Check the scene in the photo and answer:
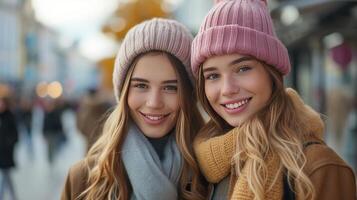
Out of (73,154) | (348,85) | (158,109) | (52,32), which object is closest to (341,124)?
(348,85)

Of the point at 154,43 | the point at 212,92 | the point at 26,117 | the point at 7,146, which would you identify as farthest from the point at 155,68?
the point at 26,117

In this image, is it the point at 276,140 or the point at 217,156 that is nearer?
the point at 276,140

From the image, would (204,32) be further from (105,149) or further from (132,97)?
(105,149)

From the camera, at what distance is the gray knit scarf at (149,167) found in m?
2.22

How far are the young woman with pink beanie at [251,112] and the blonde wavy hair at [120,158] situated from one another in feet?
0.39

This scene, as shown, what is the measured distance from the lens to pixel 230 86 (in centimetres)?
208

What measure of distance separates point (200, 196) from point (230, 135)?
0.36 meters

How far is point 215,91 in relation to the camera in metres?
2.15

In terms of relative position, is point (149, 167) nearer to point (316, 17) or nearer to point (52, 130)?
point (316, 17)

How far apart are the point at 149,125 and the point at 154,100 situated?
15 centimetres

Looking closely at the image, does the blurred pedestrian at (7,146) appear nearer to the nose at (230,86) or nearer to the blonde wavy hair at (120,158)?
the blonde wavy hair at (120,158)

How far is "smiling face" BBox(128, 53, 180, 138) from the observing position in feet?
→ 7.72

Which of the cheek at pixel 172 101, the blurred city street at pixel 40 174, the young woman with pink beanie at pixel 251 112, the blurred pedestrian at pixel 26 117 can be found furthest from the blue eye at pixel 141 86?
the blurred pedestrian at pixel 26 117

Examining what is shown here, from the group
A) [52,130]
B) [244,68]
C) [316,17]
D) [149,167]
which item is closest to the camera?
[244,68]
